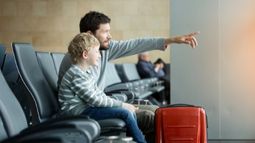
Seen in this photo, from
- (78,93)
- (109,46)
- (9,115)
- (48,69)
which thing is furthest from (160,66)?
(9,115)

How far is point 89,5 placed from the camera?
12930 millimetres

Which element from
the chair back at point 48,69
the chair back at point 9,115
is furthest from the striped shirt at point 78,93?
the chair back at point 9,115

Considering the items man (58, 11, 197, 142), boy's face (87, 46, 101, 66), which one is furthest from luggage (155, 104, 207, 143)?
boy's face (87, 46, 101, 66)

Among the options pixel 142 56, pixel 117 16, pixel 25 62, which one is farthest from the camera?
pixel 117 16

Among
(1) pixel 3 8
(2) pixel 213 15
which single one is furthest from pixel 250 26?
(1) pixel 3 8

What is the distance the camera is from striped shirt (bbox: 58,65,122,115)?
Answer: 2.90m

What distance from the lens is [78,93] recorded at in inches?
115

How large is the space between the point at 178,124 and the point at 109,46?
2.56ft

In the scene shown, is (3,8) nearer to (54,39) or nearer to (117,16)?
(54,39)

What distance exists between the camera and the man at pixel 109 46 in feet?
11.2

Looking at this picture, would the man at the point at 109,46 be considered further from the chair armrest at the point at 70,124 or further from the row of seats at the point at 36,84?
the chair armrest at the point at 70,124

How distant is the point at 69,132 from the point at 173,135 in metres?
1.80

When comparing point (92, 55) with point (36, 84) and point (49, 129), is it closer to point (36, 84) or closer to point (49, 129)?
point (36, 84)

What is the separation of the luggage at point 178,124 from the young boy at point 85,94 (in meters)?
0.46
